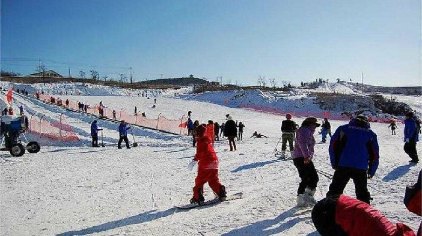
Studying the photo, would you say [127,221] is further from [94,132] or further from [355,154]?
[94,132]

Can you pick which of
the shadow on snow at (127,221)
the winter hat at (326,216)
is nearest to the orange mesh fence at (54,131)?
the shadow on snow at (127,221)

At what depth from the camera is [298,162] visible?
24.3ft

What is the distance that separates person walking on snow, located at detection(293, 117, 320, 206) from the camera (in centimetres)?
724

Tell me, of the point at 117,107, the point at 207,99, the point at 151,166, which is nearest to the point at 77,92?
the point at 207,99

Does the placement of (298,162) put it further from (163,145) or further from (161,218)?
(163,145)

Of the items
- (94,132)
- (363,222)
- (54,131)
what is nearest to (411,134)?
(363,222)

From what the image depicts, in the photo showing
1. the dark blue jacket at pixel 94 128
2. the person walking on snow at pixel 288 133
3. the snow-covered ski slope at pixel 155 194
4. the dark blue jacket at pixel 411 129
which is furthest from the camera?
the dark blue jacket at pixel 94 128

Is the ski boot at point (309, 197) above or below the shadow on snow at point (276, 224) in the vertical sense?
above

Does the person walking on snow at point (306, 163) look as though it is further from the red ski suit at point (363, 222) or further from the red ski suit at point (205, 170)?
the red ski suit at point (363, 222)

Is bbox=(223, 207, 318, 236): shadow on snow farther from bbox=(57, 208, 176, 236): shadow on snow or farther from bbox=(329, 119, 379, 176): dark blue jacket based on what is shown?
bbox=(57, 208, 176, 236): shadow on snow

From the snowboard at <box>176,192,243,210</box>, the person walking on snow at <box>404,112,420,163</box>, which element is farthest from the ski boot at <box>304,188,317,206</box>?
the person walking on snow at <box>404,112,420,163</box>

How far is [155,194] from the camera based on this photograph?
9484mm

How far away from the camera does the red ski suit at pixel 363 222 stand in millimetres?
3061

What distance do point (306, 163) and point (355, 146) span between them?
4.25 feet
